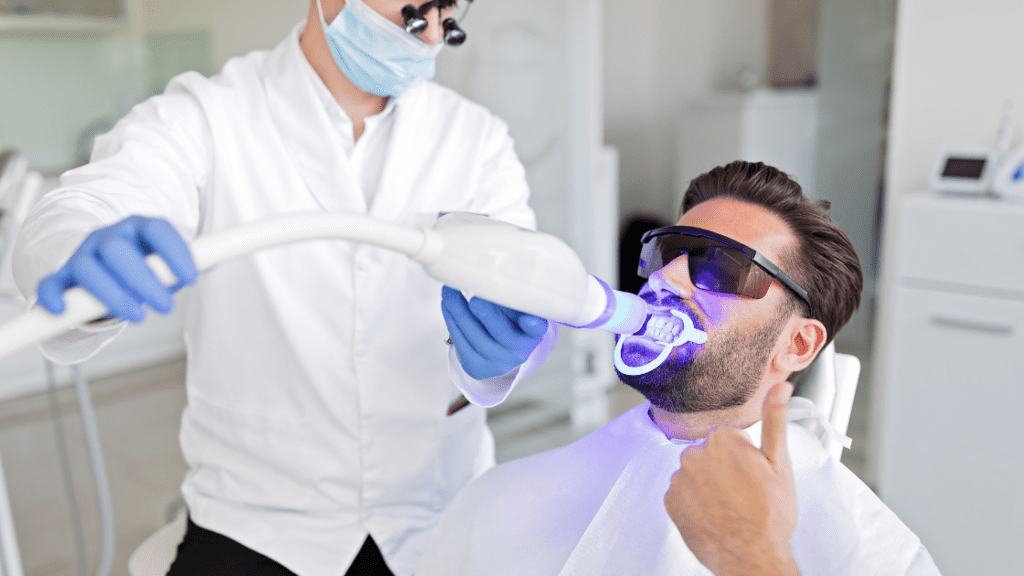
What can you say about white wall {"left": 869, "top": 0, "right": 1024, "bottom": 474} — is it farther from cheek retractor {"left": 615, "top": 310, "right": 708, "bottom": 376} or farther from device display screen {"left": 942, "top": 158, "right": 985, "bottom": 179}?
cheek retractor {"left": 615, "top": 310, "right": 708, "bottom": 376}

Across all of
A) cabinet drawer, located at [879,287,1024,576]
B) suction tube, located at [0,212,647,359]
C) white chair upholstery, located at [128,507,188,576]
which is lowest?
cabinet drawer, located at [879,287,1024,576]

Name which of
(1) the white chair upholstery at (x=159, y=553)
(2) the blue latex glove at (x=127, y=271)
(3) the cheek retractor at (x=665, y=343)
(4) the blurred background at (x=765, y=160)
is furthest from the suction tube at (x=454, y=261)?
(4) the blurred background at (x=765, y=160)

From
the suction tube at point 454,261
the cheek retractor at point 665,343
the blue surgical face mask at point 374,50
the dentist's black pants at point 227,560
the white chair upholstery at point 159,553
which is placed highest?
the blue surgical face mask at point 374,50

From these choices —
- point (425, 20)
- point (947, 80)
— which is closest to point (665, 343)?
point (425, 20)

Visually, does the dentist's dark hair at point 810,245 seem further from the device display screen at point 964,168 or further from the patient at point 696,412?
the device display screen at point 964,168

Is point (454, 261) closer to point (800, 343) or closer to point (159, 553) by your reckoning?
point (800, 343)

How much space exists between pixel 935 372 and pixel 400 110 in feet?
5.64

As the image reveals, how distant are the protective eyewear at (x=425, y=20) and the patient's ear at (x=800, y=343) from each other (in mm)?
703

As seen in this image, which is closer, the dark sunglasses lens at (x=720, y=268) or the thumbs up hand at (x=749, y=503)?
the thumbs up hand at (x=749, y=503)

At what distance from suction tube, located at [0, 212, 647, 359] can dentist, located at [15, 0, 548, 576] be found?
0.55m

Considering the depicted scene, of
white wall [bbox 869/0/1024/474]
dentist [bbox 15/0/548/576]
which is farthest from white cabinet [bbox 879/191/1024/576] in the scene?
dentist [bbox 15/0/548/576]

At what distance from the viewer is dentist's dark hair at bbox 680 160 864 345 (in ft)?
3.77

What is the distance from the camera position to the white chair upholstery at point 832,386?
1.17m

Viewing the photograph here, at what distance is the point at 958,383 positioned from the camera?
7.02 ft
